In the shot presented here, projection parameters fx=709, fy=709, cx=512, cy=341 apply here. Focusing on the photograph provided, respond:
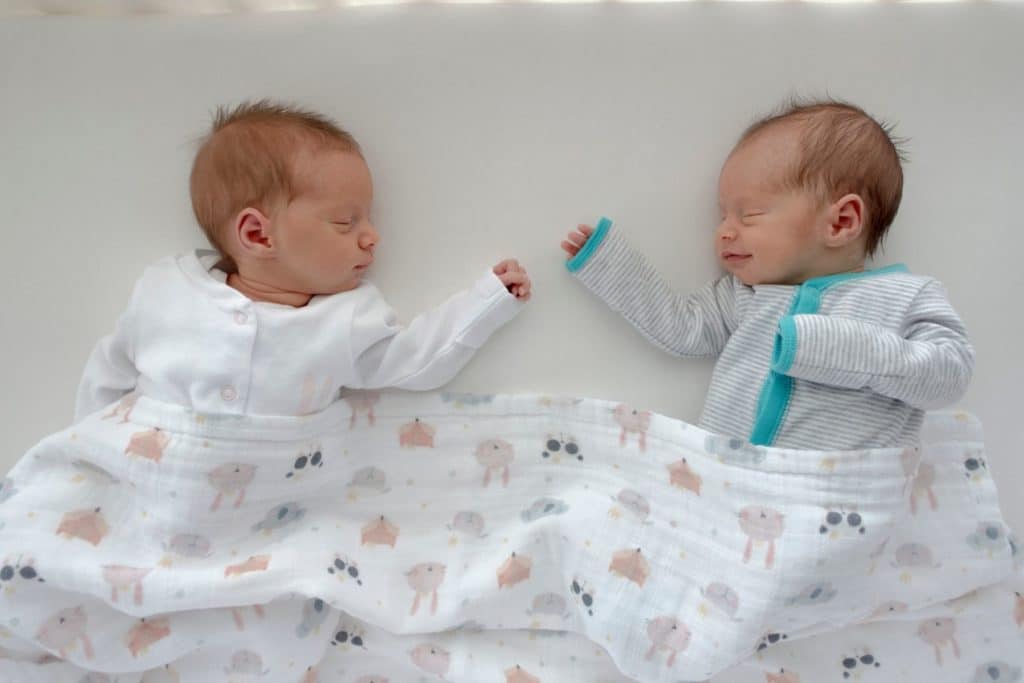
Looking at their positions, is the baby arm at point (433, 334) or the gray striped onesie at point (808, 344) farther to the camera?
the baby arm at point (433, 334)

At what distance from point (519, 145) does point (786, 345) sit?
1.73 ft

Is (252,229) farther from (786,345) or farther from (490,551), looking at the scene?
(786,345)

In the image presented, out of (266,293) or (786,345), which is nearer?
(786,345)

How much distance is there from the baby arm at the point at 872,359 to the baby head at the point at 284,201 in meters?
0.62

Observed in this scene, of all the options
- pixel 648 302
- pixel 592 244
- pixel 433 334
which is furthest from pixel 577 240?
pixel 433 334

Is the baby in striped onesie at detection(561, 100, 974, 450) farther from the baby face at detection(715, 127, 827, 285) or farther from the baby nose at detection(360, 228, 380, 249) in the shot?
the baby nose at detection(360, 228, 380, 249)

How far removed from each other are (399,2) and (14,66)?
638 millimetres

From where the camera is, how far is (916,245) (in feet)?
3.75

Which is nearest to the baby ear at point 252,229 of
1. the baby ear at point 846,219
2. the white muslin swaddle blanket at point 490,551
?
the white muslin swaddle blanket at point 490,551

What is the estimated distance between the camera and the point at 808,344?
904mm

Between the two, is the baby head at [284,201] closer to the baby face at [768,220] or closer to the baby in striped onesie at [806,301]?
the baby in striped onesie at [806,301]

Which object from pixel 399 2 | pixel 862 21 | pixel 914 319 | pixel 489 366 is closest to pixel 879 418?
pixel 914 319

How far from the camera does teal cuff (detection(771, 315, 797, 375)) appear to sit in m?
0.91

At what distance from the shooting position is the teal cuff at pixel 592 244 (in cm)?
110
